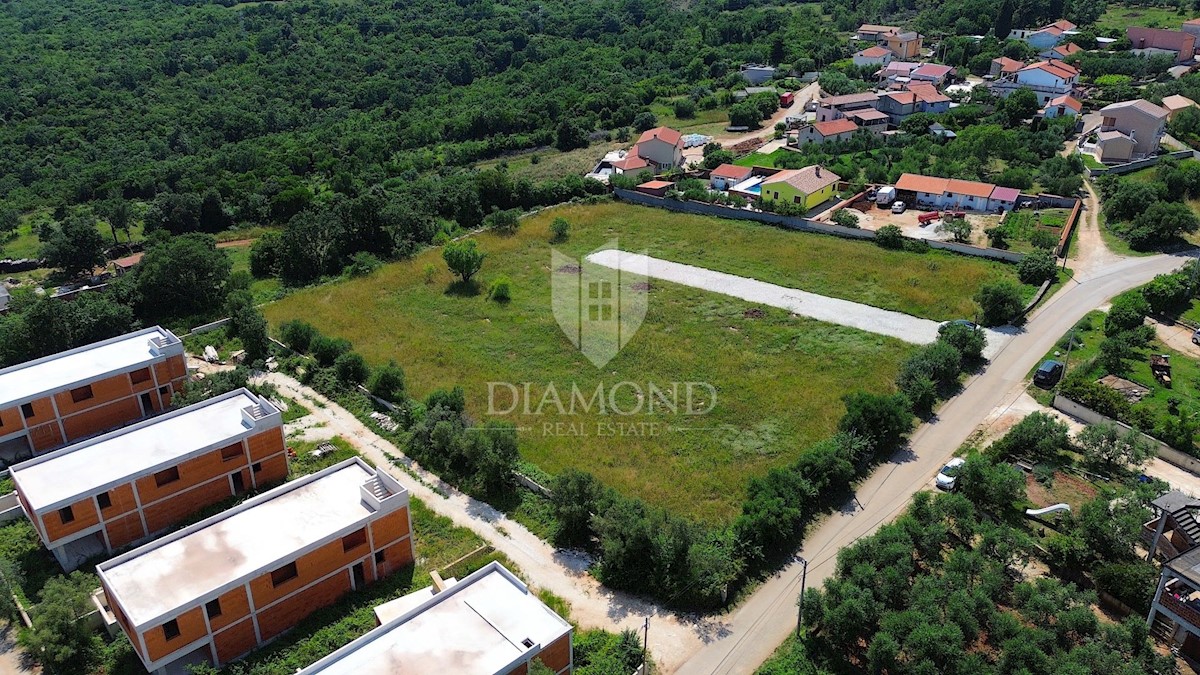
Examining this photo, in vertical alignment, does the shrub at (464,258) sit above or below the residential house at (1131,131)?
below

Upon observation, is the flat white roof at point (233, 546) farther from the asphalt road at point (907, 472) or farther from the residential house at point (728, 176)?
the residential house at point (728, 176)

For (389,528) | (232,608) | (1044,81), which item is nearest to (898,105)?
(1044,81)

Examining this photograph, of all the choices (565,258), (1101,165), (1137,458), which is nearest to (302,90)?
(565,258)

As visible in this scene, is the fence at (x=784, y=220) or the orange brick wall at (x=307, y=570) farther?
the fence at (x=784, y=220)

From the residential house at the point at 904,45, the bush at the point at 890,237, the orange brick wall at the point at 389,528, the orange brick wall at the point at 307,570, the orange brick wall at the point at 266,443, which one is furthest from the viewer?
the residential house at the point at 904,45

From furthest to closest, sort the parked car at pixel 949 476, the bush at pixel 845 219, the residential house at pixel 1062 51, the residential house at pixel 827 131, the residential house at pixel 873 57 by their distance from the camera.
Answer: the residential house at pixel 873 57
the residential house at pixel 1062 51
the residential house at pixel 827 131
the bush at pixel 845 219
the parked car at pixel 949 476

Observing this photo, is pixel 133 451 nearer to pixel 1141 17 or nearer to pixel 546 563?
pixel 546 563

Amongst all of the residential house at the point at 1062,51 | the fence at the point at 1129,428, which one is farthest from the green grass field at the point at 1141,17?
the fence at the point at 1129,428

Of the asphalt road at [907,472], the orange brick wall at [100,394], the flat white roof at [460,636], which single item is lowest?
the asphalt road at [907,472]
